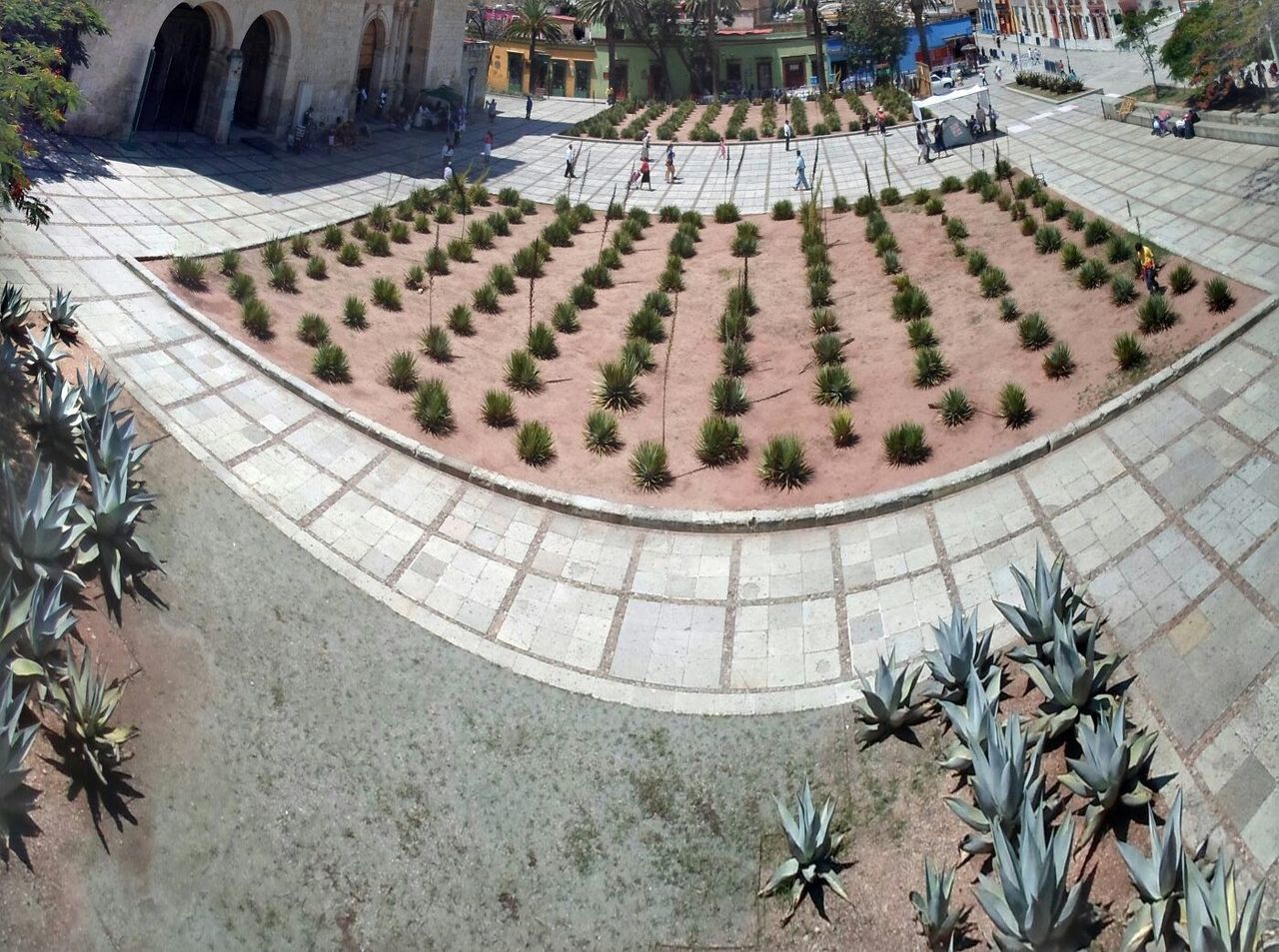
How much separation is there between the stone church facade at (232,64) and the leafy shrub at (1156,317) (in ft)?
75.2

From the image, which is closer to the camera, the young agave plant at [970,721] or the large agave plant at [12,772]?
the large agave plant at [12,772]

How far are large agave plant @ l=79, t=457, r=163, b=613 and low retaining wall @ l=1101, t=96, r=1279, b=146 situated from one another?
21762mm

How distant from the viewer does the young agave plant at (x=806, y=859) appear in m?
7.25

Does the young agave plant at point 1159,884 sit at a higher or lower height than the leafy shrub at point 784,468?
lower

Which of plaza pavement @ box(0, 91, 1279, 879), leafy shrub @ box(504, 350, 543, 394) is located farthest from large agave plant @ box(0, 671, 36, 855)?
leafy shrub @ box(504, 350, 543, 394)

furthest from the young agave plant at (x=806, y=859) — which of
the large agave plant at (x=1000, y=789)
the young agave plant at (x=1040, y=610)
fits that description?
the young agave plant at (x=1040, y=610)

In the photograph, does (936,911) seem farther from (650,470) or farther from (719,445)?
(719,445)

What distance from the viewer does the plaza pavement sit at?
8094 millimetres

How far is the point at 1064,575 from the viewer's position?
9.31 m

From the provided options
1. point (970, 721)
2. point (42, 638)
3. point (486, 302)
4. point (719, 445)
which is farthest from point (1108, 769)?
point (486, 302)

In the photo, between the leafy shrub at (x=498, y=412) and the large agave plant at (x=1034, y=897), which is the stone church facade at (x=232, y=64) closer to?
the leafy shrub at (x=498, y=412)

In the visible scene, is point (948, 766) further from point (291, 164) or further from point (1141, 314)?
point (291, 164)

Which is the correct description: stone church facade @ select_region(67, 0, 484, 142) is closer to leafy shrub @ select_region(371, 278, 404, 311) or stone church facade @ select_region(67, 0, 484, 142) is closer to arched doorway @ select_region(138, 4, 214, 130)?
arched doorway @ select_region(138, 4, 214, 130)

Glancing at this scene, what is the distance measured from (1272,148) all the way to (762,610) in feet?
54.4
